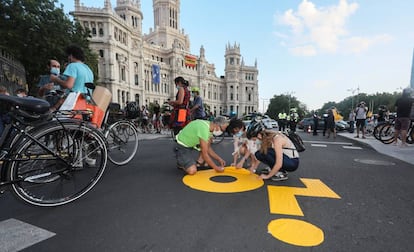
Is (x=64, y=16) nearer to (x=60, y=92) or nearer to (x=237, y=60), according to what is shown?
(x=60, y=92)

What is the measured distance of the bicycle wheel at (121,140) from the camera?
4117mm

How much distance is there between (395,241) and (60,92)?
4.51m

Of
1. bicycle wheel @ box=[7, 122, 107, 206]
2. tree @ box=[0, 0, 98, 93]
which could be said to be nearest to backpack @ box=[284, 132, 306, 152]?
bicycle wheel @ box=[7, 122, 107, 206]

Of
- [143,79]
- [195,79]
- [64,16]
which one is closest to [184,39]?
[195,79]

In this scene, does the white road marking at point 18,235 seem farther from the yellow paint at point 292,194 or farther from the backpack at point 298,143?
the backpack at point 298,143

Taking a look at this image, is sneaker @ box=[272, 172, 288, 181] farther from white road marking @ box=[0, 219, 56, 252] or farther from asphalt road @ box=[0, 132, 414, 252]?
white road marking @ box=[0, 219, 56, 252]

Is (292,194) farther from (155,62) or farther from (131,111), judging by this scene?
(155,62)

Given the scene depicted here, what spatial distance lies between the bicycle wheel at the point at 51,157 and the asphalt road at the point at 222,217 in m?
0.30

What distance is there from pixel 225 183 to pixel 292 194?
0.99 meters

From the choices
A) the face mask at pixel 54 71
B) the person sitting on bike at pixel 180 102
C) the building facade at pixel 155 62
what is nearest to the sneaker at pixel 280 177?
the person sitting on bike at pixel 180 102

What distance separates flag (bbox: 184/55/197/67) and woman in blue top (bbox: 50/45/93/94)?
242ft

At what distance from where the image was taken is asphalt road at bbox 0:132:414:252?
1684 mm

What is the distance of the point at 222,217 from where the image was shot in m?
2.13

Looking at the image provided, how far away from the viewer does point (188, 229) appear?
1.89m
